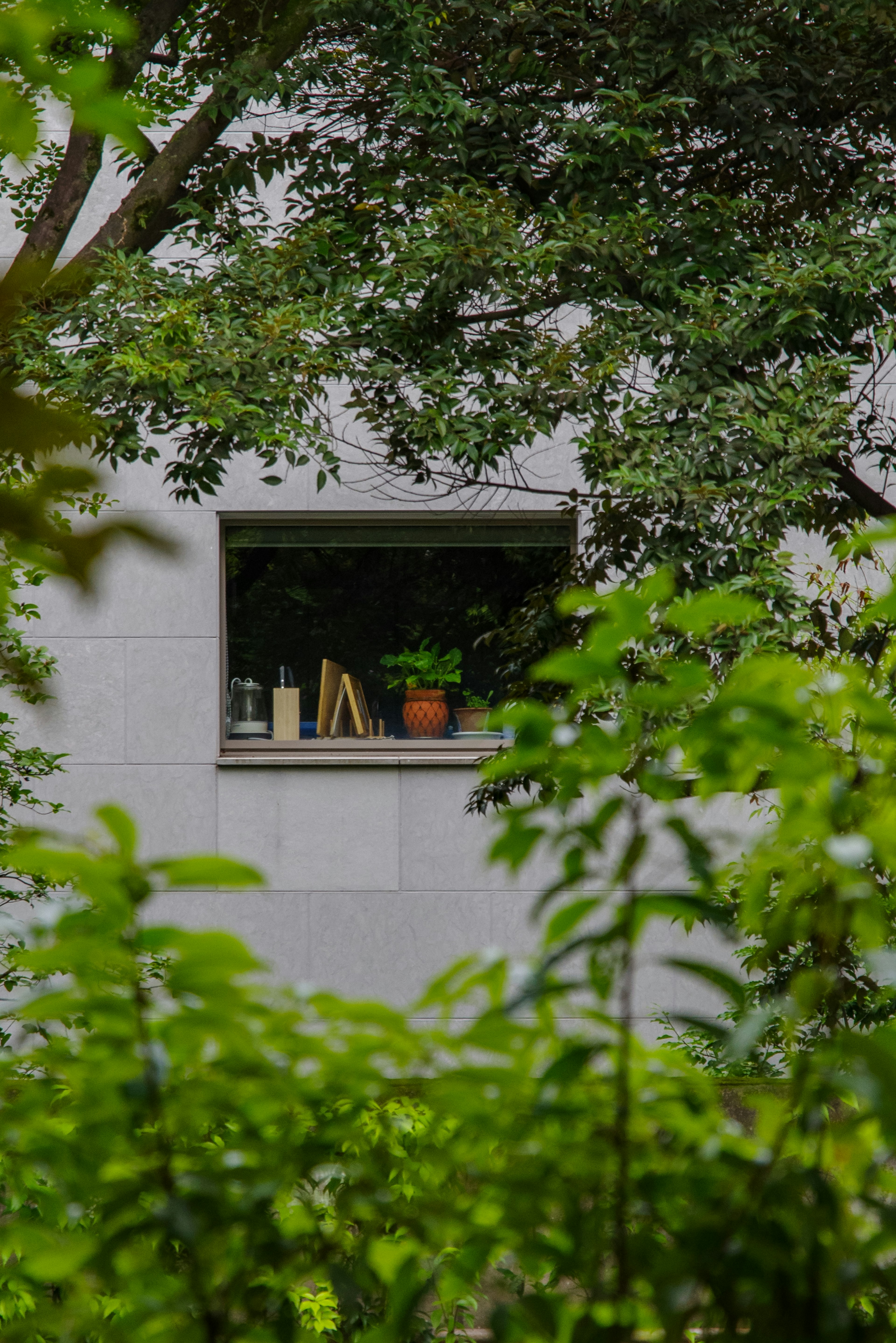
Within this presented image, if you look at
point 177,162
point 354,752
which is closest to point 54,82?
point 177,162

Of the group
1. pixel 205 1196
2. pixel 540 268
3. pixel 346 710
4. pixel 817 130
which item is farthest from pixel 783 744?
pixel 346 710

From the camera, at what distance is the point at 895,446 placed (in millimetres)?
5309

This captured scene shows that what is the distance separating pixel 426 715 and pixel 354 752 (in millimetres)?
509

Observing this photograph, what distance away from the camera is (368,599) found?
7805 mm

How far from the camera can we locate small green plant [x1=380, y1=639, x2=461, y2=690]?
7.75 meters

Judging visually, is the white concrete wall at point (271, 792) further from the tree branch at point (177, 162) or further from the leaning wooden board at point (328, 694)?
the tree branch at point (177, 162)

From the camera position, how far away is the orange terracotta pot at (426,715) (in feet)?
25.3

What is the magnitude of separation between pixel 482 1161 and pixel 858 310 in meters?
4.13

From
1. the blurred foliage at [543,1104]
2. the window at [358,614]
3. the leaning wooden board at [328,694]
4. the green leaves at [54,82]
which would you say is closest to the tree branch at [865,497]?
the window at [358,614]

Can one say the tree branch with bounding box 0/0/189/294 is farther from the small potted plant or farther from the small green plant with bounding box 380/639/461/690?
the small potted plant

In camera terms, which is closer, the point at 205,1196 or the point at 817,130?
the point at 205,1196

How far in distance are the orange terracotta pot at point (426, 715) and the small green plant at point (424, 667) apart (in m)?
0.05

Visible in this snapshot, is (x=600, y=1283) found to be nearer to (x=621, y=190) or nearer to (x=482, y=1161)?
(x=482, y=1161)

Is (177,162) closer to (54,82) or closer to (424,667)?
(424,667)
